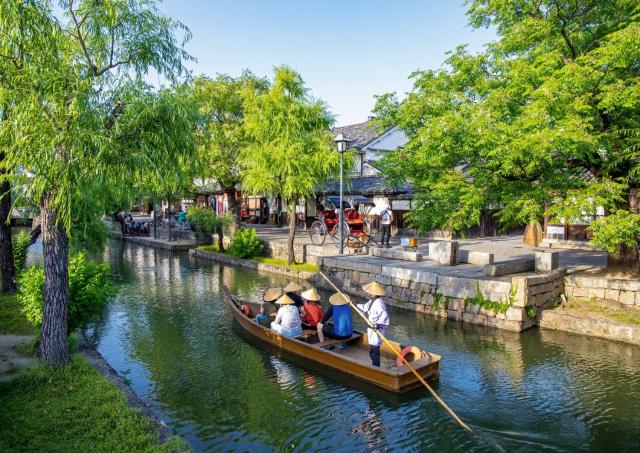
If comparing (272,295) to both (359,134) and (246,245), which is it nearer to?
(246,245)

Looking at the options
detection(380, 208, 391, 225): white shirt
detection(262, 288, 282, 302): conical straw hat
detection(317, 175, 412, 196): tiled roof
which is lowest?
detection(262, 288, 282, 302): conical straw hat

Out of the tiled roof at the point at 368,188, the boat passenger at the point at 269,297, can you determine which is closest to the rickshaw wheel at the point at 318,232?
the tiled roof at the point at 368,188

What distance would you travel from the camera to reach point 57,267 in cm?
748

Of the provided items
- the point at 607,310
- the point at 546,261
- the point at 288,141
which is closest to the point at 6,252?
the point at 288,141

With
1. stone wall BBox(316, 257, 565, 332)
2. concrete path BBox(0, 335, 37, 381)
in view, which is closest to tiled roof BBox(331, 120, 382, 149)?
stone wall BBox(316, 257, 565, 332)

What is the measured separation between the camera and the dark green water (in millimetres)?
6852

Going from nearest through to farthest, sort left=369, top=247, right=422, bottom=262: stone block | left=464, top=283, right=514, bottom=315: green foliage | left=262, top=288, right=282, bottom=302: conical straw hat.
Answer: left=262, top=288, right=282, bottom=302: conical straw hat, left=464, top=283, right=514, bottom=315: green foliage, left=369, top=247, right=422, bottom=262: stone block

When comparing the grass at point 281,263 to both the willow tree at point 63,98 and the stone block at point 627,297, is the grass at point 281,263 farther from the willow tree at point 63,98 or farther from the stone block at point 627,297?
the willow tree at point 63,98

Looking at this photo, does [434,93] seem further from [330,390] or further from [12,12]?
[12,12]

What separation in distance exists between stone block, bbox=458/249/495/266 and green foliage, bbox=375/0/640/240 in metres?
2.50

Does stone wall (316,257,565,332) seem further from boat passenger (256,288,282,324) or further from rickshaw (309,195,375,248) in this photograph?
boat passenger (256,288,282,324)

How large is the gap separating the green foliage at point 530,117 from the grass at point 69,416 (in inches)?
334

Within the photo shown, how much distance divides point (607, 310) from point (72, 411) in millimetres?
11709

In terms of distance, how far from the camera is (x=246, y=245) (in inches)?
894
